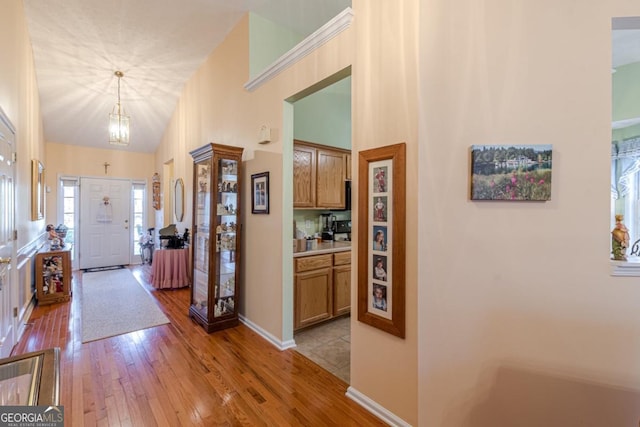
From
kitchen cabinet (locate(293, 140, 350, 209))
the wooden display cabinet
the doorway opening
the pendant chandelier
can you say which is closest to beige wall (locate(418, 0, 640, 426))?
the doorway opening

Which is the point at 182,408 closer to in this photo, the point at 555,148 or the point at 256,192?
the point at 256,192

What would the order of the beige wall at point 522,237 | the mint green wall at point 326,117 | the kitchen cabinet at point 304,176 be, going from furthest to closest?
the mint green wall at point 326,117 < the kitchen cabinet at point 304,176 < the beige wall at point 522,237

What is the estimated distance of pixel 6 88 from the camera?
2.38 m

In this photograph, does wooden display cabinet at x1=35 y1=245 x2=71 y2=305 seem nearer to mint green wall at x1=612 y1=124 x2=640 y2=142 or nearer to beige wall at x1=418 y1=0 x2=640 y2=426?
beige wall at x1=418 y1=0 x2=640 y2=426

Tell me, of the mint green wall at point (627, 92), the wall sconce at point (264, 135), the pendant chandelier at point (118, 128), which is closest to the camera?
the mint green wall at point (627, 92)

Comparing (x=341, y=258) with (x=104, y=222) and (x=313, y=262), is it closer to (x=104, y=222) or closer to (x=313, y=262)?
(x=313, y=262)

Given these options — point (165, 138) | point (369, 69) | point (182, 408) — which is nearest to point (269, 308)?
point (182, 408)

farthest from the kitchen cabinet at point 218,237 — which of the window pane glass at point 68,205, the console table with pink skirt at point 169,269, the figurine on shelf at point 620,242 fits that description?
the window pane glass at point 68,205

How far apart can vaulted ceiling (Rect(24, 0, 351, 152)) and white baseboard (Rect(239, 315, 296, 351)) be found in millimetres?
3556

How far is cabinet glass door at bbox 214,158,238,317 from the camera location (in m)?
3.29

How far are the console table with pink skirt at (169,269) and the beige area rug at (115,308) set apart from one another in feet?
0.95

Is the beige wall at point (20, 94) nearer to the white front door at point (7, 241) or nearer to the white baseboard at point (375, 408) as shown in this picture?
the white front door at point (7, 241)

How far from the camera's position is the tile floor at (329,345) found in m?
2.47

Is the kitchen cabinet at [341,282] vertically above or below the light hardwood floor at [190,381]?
above
